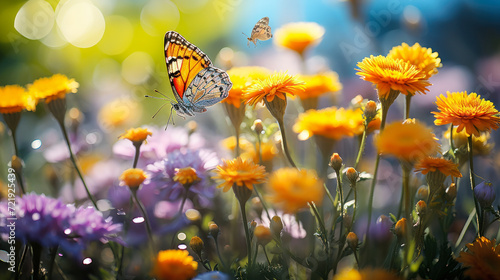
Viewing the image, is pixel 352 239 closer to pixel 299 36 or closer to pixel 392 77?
pixel 392 77

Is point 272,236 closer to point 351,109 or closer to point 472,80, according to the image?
point 351,109

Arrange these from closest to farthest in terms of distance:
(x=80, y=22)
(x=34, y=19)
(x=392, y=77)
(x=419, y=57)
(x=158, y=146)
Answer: (x=392, y=77) < (x=419, y=57) < (x=158, y=146) < (x=34, y=19) < (x=80, y=22)

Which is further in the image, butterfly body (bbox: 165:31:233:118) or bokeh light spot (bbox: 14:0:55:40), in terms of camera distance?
bokeh light spot (bbox: 14:0:55:40)

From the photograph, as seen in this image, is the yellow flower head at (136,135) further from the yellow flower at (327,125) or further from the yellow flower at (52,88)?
the yellow flower at (327,125)

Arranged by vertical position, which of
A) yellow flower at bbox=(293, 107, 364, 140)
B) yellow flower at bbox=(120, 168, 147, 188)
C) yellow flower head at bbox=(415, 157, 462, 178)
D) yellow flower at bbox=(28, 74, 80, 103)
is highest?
yellow flower at bbox=(28, 74, 80, 103)

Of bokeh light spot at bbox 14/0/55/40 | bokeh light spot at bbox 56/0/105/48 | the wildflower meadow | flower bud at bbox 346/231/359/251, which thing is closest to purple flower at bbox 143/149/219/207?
the wildflower meadow

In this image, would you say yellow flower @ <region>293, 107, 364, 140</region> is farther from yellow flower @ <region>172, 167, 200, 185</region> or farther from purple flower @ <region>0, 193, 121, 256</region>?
purple flower @ <region>0, 193, 121, 256</region>

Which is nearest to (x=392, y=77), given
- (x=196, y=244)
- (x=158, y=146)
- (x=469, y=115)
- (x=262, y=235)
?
(x=469, y=115)
